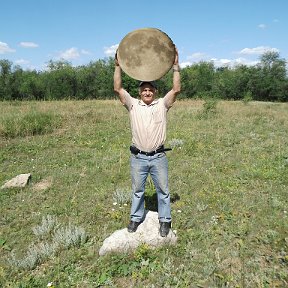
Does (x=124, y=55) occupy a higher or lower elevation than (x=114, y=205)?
higher

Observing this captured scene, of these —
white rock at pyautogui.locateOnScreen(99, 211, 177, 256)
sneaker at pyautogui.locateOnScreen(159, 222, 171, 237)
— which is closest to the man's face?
sneaker at pyautogui.locateOnScreen(159, 222, 171, 237)

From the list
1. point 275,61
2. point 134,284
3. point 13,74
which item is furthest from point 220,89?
point 134,284

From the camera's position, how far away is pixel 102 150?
1093 cm

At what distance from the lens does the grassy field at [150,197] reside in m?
4.14

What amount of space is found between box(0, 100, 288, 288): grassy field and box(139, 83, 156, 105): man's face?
7.16 feet

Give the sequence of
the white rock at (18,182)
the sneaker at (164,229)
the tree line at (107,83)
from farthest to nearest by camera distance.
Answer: the tree line at (107,83), the white rock at (18,182), the sneaker at (164,229)

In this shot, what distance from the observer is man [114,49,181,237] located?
4.44m

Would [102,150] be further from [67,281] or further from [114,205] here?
[67,281]

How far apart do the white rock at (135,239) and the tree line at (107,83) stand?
49.6 meters

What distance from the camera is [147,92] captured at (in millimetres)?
4453

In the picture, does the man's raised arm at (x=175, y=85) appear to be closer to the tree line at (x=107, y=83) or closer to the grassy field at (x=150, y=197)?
the grassy field at (x=150, y=197)

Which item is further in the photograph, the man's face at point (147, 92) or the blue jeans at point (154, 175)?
the blue jeans at point (154, 175)

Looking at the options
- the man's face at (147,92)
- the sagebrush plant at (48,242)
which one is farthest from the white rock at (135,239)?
the man's face at (147,92)

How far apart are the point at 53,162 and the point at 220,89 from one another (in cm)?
6112
